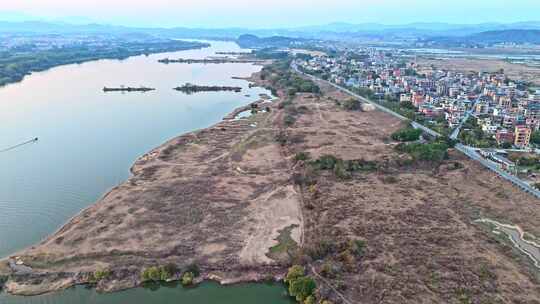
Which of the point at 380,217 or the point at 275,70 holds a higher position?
the point at 275,70

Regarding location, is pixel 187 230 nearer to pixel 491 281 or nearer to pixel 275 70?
pixel 491 281

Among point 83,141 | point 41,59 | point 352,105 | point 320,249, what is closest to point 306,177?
point 320,249

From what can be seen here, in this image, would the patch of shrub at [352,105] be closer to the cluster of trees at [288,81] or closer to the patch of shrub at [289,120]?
the patch of shrub at [289,120]

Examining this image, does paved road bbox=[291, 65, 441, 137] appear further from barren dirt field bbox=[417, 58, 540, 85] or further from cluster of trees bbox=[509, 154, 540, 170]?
barren dirt field bbox=[417, 58, 540, 85]

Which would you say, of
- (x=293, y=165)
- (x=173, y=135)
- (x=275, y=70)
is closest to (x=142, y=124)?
(x=173, y=135)

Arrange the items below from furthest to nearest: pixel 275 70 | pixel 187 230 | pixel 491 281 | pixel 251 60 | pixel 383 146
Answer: pixel 251 60, pixel 275 70, pixel 383 146, pixel 187 230, pixel 491 281

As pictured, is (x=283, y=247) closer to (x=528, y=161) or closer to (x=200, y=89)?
(x=528, y=161)

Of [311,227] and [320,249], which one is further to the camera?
[311,227]
